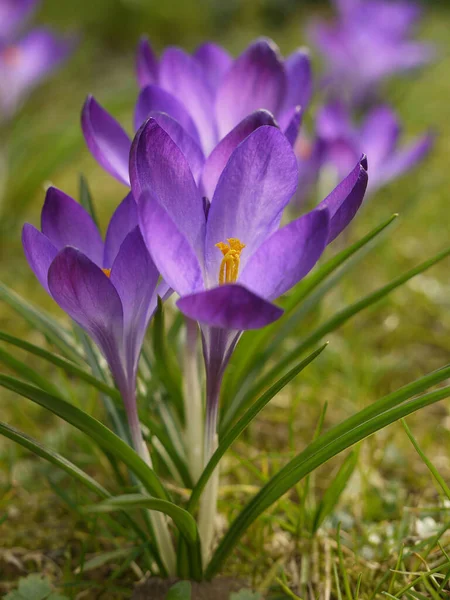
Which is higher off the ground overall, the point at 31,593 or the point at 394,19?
the point at 394,19

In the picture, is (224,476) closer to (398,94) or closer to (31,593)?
(31,593)

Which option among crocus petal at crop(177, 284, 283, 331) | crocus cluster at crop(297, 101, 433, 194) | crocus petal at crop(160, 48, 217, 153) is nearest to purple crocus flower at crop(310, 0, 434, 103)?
crocus cluster at crop(297, 101, 433, 194)

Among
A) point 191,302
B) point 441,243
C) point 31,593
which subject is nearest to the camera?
point 191,302

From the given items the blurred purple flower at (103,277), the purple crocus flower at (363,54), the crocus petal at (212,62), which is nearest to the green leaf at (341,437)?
the blurred purple flower at (103,277)

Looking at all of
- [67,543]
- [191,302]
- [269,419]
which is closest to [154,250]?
[191,302]

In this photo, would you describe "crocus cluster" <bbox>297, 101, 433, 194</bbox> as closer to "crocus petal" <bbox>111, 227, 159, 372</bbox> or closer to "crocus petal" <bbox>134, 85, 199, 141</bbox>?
"crocus petal" <bbox>134, 85, 199, 141</bbox>

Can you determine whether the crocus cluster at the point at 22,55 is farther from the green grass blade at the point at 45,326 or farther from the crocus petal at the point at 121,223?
A: the crocus petal at the point at 121,223

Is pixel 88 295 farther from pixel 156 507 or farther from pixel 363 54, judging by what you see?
pixel 363 54
